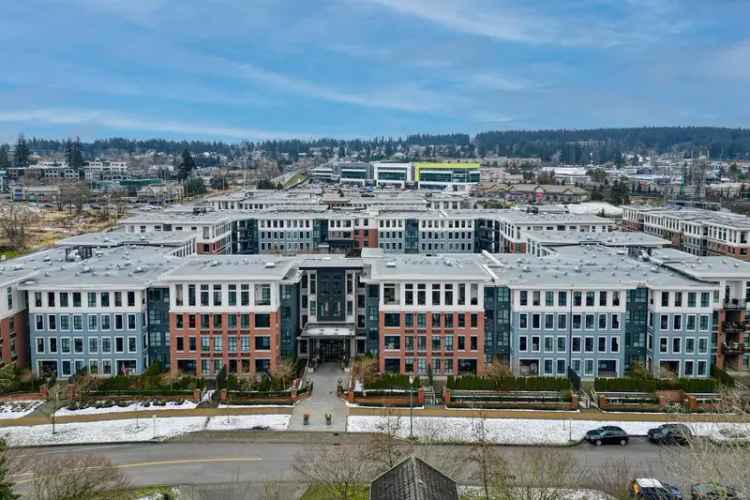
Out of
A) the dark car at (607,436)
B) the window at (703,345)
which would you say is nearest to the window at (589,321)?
the window at (703,345)

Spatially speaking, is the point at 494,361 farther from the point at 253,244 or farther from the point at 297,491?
the point at 253,244

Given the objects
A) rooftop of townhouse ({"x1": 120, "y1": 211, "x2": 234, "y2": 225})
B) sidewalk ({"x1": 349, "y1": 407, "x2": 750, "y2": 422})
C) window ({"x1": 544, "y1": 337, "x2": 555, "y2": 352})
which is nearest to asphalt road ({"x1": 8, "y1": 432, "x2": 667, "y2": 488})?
sidewalk ({"x1": 349, "y1": 407, "x2": 750, "y2": 422})

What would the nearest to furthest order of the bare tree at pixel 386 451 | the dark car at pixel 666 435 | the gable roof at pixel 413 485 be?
the gable roof at pixel 413 485, the bare tree at pixel 386 451, the dark car at pixel 666 435

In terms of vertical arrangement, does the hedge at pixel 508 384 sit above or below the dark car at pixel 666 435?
above

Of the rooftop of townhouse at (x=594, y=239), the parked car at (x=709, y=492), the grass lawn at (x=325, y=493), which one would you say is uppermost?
the rooftop of townhouse at (x=594, y=239)

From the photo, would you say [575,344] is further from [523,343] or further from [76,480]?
[76,480]

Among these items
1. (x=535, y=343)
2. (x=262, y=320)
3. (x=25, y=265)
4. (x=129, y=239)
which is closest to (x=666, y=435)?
(x=535, y=343)

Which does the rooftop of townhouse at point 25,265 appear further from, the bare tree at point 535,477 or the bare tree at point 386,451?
the bare tree at point 535,477

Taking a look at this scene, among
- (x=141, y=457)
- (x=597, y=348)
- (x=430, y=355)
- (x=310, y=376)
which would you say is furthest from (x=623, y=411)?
(x=141, y=457)
